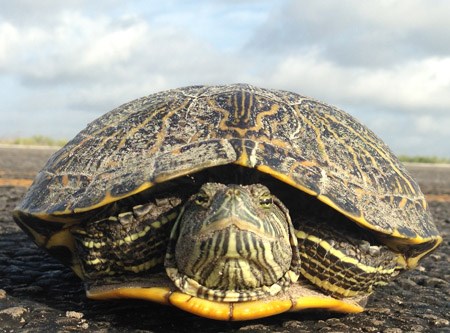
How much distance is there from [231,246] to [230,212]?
0.53 feet

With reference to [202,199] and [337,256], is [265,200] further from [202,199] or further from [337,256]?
[337,256]

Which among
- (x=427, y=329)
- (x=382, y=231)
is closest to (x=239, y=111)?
(x=382, y=231)

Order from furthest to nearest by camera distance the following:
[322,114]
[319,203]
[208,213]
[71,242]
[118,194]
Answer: [322,114]
[71,242]
[319,203]
[118,194]
[208,213]

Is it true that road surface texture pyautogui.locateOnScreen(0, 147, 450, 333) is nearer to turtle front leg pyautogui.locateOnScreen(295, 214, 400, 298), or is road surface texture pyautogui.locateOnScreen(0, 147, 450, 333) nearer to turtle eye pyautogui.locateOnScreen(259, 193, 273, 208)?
turtle front leg pyautogui.locateOnScreen(295, 214, 400, 298)

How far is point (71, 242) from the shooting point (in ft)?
11.5

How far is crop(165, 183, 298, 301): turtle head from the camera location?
2689 mm

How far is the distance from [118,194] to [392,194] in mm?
1704

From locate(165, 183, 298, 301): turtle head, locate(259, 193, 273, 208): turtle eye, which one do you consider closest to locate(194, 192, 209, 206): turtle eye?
locate(165, 183, 298, 301): turtle head

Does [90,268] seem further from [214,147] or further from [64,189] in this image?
[214,147]

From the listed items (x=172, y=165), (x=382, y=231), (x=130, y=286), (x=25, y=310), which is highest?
(x=172, y=165)

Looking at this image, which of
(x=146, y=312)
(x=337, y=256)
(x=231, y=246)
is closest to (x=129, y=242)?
(x=146, y=312)

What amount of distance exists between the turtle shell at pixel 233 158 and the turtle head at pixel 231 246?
0.21 metres

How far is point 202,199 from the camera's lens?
2.84 metres

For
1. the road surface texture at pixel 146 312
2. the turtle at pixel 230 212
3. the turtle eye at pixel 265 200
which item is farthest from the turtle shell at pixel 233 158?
the road surface texture at pixel 146 312
